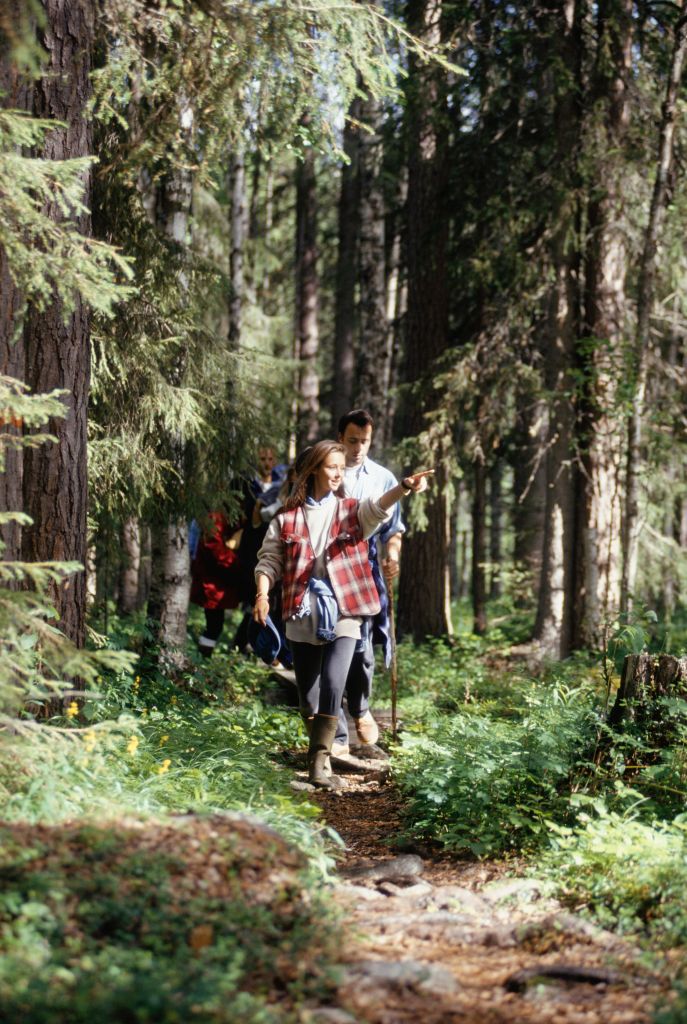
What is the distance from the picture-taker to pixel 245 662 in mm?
10641

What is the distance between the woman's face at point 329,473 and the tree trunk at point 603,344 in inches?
180

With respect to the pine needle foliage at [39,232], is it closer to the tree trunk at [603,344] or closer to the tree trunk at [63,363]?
the tree trunk at [63,363]

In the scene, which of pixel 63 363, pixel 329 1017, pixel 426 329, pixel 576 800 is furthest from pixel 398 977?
pixel 426 329

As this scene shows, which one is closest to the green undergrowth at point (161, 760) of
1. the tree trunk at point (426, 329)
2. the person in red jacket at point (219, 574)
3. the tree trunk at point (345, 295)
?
the person in red jacket at point (219, 574)

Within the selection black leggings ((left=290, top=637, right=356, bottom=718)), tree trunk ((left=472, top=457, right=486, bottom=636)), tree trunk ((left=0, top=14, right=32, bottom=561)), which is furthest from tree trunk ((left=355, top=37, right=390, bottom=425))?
tree trunk ((left=0, top=14, right=32, bottom=561))

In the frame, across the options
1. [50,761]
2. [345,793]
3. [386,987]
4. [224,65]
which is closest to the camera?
[386,987]

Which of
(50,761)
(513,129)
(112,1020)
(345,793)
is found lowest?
(345,793)

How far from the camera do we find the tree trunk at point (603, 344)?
10.2 m

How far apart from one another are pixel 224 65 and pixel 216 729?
15.4 feet

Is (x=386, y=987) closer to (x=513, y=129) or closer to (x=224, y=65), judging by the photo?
(x=224, y=65)

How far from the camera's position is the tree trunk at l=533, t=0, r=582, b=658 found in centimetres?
1035

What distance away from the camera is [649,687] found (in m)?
5.45

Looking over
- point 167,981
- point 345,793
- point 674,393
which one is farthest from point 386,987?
point 674,393

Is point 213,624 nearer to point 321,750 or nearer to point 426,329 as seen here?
point 321,750
